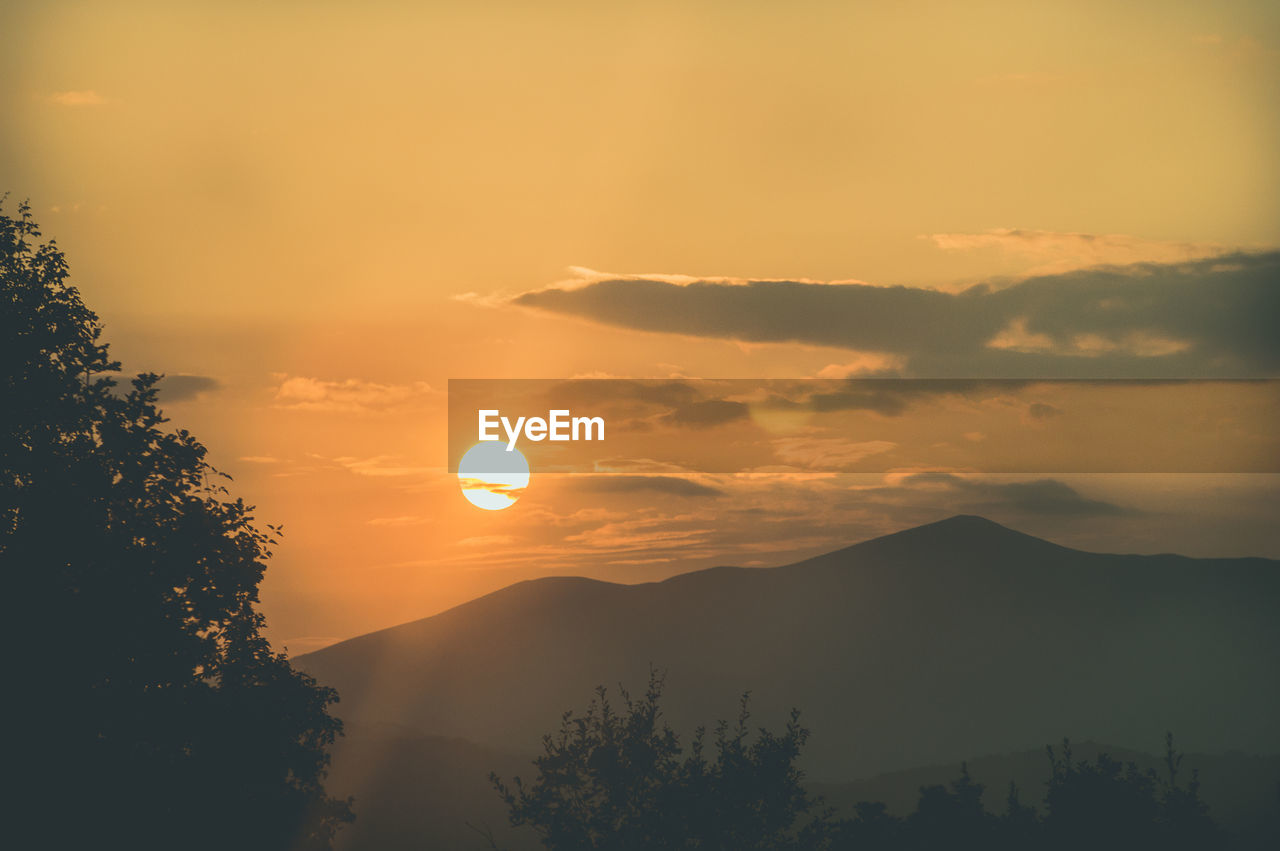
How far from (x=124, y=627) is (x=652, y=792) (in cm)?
1246

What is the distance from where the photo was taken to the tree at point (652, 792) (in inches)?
1017

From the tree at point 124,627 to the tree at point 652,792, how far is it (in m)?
5.60

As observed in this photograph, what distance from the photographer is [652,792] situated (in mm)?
26406

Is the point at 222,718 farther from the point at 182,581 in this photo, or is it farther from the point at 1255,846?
the point at 1255,846

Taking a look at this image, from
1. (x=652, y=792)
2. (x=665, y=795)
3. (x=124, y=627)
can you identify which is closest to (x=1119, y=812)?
(x=665, y=795)

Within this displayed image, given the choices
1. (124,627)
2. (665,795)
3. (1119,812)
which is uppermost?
(124,627)

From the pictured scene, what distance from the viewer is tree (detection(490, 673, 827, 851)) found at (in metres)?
25.8

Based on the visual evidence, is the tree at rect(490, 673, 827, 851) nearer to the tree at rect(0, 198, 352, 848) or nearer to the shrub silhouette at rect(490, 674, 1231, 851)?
the shrub silhouette at rect(490, 674, 1231, 851)

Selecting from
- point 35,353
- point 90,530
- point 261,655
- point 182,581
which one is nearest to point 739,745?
point 261,655

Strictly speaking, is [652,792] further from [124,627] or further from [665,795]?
[124,627]

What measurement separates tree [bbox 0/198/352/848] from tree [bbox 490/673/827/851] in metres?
5.60

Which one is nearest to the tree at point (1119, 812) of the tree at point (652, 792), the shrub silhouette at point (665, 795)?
the shrub silhouette at point (665, 795)

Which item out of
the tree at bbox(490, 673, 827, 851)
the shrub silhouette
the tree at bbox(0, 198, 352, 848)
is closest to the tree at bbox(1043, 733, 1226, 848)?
the shrub silhouette

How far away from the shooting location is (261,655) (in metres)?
25.7
